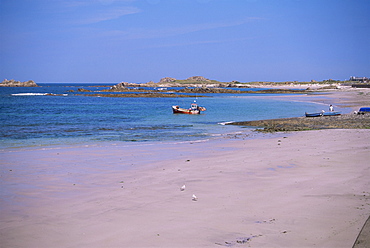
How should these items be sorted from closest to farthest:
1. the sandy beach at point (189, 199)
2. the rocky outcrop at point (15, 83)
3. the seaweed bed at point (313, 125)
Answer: the sandy beach at point (189, 199), the seaweed bed at point (313, 125), the rocky outcrop at point (15, 83)

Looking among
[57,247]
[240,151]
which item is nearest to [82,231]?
[57,247]

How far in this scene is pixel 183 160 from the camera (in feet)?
43.3

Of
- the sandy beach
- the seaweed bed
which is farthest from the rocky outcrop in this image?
the sandy beach

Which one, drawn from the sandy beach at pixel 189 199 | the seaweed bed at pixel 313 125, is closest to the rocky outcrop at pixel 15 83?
the seaweed bed at pixel 313 125

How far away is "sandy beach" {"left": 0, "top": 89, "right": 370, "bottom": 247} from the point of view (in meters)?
6.06

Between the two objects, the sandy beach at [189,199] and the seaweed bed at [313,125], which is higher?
the seaweed bed at [313,125]

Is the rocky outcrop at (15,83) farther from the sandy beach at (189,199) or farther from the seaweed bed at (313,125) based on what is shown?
the sandy beach at (189,199)

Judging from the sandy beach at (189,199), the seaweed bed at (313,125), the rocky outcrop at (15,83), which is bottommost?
the sandy beach at (189,199)

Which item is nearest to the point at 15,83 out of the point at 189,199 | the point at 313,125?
the point at 313,125

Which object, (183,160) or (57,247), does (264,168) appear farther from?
(57,247)

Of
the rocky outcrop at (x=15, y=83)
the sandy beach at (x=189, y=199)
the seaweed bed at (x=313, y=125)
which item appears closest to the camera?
the sandy beach at (x=189, y=199)

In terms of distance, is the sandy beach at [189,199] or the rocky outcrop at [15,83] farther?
the rocky outcrop at [15,83]

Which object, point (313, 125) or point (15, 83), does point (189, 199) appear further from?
point (15, 83)

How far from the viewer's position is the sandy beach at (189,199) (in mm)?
6059
